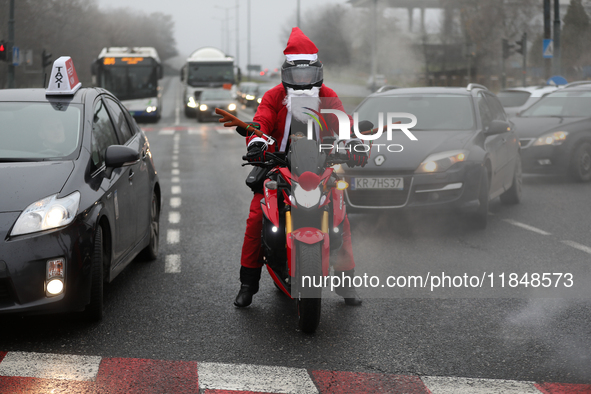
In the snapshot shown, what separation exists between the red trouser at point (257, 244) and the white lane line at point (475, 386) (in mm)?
1402

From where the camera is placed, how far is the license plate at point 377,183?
8.11m

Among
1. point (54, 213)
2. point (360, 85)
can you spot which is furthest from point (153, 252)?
point (360, 85)

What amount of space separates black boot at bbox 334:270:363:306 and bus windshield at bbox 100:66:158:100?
103ft

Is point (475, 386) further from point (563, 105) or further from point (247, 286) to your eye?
point (563, 105)

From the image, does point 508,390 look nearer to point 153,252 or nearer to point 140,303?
point 140,303

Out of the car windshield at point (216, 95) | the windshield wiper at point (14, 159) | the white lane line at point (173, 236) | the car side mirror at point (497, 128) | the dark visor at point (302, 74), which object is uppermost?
the car windshield at point (216, 95)

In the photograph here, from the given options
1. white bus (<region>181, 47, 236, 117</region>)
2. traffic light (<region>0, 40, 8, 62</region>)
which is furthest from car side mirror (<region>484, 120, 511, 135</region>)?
white bus (<region>181, 47, 236, 117</region>)

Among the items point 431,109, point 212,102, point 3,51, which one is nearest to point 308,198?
point 431,109

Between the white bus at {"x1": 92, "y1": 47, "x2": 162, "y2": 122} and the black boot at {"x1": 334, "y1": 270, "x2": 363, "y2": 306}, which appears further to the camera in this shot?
the white bus at {"x1": 92, "y1": 47, "x2": 162, "y2": 122}

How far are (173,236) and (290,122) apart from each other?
3.53 m

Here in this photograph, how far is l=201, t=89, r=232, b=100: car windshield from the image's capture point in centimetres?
3769

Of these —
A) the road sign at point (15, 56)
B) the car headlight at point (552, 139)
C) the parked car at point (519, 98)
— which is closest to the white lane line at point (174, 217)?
the car headlight at point (552, 139)

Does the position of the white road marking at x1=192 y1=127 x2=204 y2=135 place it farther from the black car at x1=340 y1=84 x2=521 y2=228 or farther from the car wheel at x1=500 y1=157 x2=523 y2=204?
the black car at x1=340 y1=84 x2=521 y2=228

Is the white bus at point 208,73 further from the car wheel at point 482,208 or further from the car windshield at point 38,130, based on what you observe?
the car windshield at point 38,130
